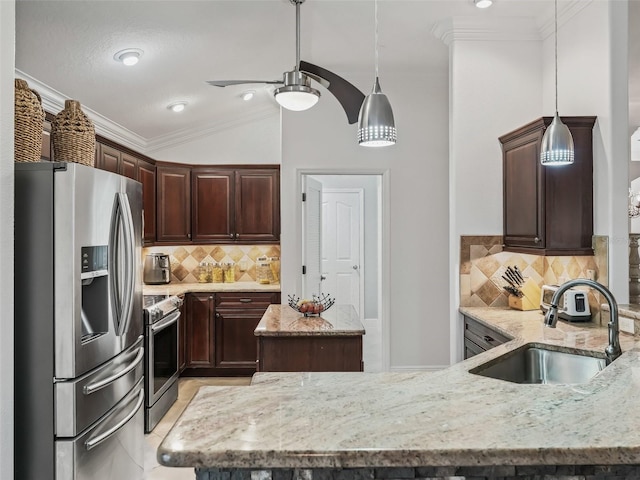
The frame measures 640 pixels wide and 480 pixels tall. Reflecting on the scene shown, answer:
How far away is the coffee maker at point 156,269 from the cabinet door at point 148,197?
290 mm

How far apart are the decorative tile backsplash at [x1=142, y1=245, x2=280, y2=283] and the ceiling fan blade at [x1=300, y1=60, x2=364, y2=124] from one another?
311 cm

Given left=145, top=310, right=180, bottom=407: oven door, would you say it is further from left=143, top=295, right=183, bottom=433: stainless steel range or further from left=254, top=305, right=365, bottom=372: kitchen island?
left=254, top=305, right=365, bottom=372: kitchen island

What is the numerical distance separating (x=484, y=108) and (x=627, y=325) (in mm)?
1874

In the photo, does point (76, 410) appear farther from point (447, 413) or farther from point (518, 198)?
point (518, 198)

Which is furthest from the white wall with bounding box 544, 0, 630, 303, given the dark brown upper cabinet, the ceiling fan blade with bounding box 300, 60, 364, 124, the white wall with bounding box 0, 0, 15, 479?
the white wall with bounding box 0, 0, 15, 479

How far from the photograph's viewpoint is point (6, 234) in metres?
1.94

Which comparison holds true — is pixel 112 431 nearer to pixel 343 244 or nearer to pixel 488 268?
pixel 488 268

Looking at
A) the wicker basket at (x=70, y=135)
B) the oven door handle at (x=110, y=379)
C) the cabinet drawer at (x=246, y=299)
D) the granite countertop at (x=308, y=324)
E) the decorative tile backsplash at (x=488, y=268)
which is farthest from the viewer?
the cabinet drawer at (x=246, y=299)

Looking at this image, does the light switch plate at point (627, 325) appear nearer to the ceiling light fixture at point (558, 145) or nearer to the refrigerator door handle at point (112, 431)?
the ceiling light fixture at point (558, 145)

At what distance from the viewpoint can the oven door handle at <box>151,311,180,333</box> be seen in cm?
371

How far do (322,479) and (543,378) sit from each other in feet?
5.77

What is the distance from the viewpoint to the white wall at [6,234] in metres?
1.91

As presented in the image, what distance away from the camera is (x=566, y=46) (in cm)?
353

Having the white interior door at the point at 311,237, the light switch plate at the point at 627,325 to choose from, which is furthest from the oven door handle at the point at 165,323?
the light switch plate at the point at 627,325
